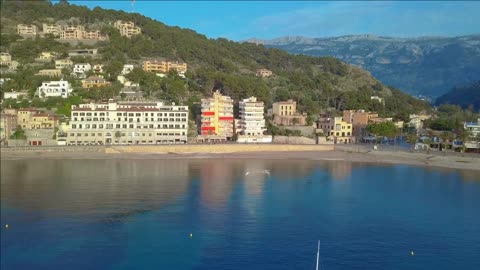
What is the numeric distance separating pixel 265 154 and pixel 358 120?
912 centimetres

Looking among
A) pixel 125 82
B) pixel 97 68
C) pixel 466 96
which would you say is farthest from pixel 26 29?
pixel 466 96

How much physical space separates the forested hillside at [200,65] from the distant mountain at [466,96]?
4.39 m

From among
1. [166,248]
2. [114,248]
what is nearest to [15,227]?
[114,248]

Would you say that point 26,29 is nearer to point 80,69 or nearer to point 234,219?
point 80,69

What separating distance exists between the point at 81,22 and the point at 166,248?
127 ft

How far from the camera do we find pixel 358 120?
33000mm

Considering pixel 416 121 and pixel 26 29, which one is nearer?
pixel 416 121

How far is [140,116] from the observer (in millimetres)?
27734

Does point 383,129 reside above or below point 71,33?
below

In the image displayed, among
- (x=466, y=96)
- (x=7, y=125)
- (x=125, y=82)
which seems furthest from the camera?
(x=466, y=96)

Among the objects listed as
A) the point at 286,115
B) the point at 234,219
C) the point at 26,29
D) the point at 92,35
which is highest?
the point at 26,29

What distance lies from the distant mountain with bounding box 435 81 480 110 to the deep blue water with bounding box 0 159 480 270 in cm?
2700

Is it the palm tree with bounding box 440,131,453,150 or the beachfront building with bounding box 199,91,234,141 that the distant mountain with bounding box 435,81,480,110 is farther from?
the beachfront building with bounding box 199,91,234,141

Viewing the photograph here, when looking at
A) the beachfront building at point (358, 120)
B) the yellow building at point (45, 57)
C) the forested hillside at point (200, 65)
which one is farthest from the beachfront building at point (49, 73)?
the beachfront building at point (358, 120)
